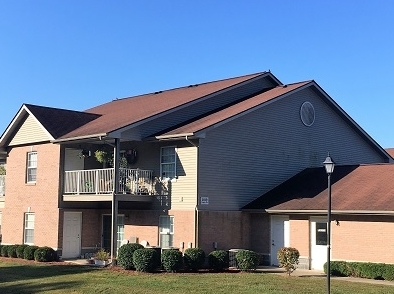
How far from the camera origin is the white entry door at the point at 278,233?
24.4 m

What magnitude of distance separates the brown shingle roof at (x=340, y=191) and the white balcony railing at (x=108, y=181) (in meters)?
4.70

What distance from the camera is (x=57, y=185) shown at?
88.9ft

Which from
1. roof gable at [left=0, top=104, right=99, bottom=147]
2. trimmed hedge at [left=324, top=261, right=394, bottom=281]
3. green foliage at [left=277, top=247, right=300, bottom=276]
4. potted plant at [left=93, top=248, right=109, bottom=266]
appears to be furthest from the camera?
roof gable at [left=0, top=104, right=99, bottom=147]

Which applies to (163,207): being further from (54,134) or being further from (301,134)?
(301,134)

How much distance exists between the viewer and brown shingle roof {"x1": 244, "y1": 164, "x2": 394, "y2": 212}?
21.9 meters

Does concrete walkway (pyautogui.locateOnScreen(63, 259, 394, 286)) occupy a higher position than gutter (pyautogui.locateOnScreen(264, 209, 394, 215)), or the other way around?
gutter (pyautogui.locateOnScreen(264, 209, 394, 215))

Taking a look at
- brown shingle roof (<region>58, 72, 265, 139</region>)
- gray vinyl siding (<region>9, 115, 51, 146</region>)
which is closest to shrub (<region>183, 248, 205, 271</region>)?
brown shingle roof (<region>58, 72, 265, 139</region>)

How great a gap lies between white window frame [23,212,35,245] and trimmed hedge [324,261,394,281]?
50.3 feet

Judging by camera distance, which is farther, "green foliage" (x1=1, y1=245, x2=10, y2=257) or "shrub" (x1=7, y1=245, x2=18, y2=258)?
"green foliage" (x1=1, y1=245, x2=10, y2=257)

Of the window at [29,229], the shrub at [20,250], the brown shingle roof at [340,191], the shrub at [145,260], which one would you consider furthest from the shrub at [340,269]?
the window at [29,229]

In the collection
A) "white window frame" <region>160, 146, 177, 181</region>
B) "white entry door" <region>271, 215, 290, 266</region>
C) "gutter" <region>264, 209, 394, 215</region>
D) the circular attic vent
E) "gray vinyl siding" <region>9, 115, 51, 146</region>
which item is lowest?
"white entry door" <region>271, 215, 290, 266</region>

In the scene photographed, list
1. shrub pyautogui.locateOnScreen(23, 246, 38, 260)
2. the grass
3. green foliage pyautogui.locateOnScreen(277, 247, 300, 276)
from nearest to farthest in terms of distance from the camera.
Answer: the grass, green foliage pyautogui.locateOnScreen(277, 247, 300, 276), shrub pyautogui.locateOnScreen(23, 246, 38, 260)

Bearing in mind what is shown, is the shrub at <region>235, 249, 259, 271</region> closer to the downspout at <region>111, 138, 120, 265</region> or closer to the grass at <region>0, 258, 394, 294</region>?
the grass at <region>0, 258, 394, 294</region>

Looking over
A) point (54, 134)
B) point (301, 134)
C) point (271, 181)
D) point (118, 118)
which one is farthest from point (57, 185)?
point (301, 134)
